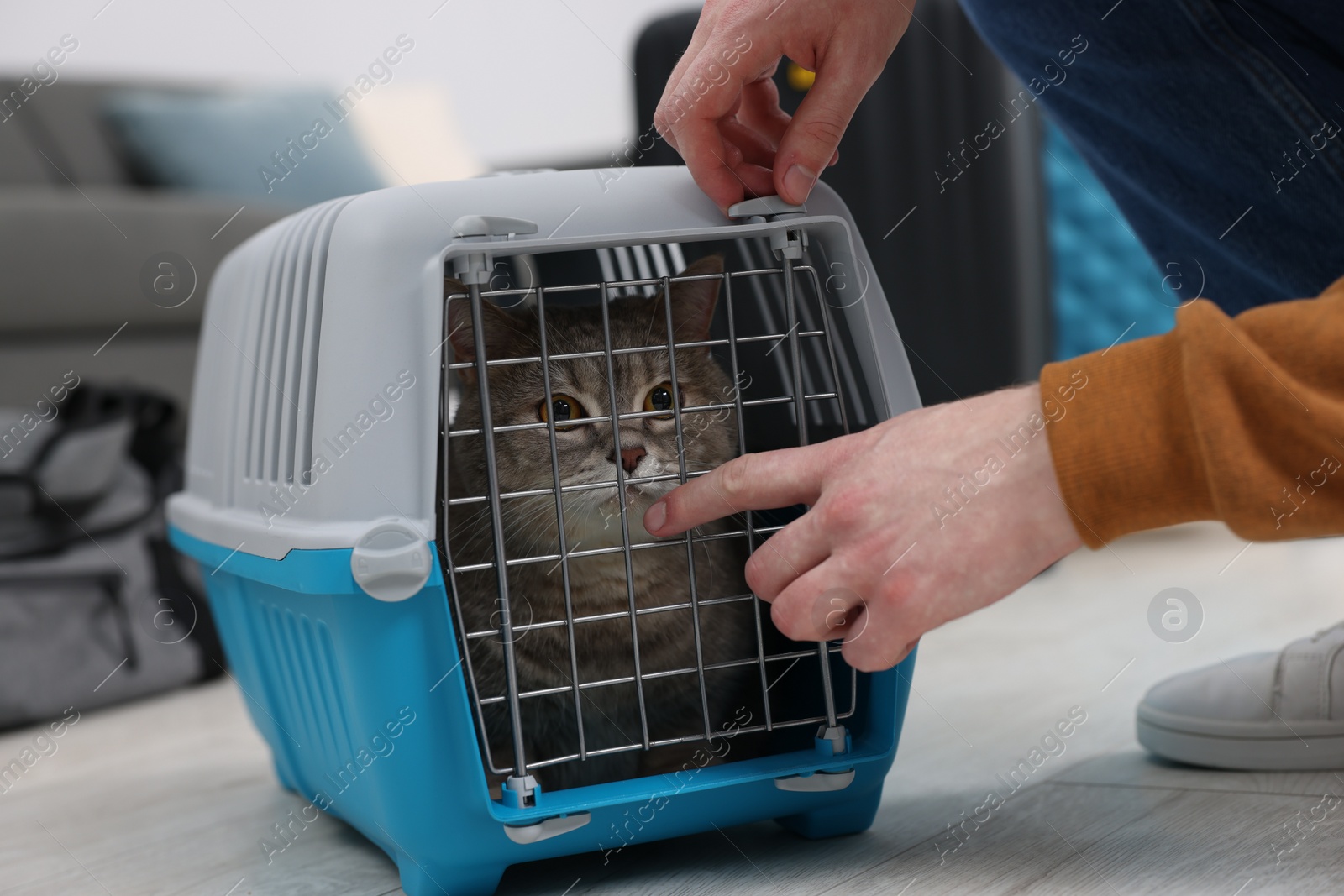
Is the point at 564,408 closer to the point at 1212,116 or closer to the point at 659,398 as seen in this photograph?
the point at 659,398

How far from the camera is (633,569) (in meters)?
1.13

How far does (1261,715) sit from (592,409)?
800 mm

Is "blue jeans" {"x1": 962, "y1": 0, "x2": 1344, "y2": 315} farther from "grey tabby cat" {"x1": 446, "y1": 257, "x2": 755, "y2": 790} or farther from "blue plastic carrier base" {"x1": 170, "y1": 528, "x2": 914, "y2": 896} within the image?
"blue plastic carrier base" {"x1": 170, "y1": 528, "x2": 914, "y2": 896}

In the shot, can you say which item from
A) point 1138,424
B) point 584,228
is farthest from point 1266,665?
point 584,228

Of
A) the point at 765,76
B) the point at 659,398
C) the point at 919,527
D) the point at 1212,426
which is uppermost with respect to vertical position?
the point at 765,76

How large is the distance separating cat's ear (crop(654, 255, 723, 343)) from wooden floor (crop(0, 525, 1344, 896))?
56 cm

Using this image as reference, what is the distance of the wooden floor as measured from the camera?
37.0 inches

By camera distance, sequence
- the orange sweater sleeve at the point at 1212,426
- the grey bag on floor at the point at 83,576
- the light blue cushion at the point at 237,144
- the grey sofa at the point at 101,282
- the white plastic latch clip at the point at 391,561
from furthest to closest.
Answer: the light blue cushion at the point at 237,144, the grey sofa at the point at 101,282, the grey bag on floor at the point at 83,576, the white plastic latch clip at the point at 391,561, the orange sweater sleeve at the point at 1212,426

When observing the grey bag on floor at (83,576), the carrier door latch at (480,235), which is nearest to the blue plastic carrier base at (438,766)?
the carrier door latch at (480,235)

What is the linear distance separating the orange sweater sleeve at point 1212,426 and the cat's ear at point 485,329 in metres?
0.60

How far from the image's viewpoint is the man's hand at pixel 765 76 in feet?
3.35

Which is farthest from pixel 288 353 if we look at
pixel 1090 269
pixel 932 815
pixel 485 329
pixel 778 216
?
pixel 1090 269

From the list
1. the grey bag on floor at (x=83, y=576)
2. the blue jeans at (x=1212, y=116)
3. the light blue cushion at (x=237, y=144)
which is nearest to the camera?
the blue jeans at (x=1212, y=116)

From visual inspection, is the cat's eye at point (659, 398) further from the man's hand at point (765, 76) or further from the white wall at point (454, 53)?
the white wall at point (454, 53)
